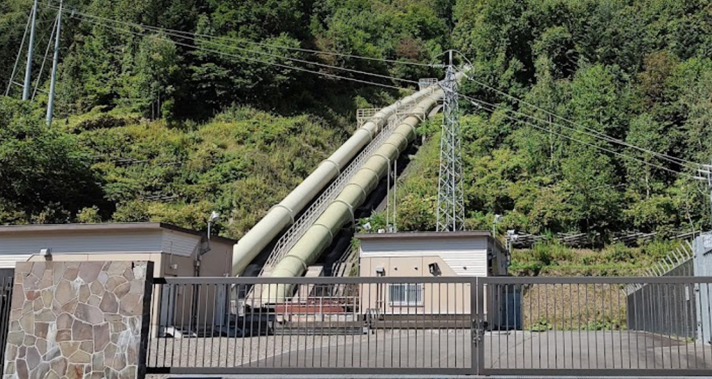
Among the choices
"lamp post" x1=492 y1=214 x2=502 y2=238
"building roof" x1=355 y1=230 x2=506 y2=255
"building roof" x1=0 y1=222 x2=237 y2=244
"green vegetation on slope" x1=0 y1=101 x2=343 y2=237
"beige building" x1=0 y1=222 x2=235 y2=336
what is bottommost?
"beige building" x1=0 y1=222 x2=235 y2=336

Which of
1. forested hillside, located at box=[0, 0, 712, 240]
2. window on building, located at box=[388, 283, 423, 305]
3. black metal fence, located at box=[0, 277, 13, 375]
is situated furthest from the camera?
forested hillside, located at box=[0, 0, 712, 240]

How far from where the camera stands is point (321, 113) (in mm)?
54219

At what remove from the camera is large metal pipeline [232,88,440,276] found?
101 ft

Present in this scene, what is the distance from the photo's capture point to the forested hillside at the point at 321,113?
36.0m

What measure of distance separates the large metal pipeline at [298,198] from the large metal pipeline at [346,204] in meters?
1.52

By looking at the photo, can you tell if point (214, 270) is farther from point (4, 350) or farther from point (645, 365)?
point (645, 365)

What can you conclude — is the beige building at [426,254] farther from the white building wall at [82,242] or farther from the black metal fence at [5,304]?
the black metal fence at [5,304]

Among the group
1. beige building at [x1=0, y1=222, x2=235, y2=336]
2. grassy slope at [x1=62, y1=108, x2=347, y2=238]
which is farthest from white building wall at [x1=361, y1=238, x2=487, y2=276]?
grassy slope at [x1=62, y1=108, x2=347, y2=238]

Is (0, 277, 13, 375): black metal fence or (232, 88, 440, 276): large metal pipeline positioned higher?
(232, 88, 440, 276): large metal pipeline

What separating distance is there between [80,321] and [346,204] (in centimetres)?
2641

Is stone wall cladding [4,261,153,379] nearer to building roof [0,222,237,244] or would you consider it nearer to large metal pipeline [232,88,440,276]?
building roof [0,222,237,244]

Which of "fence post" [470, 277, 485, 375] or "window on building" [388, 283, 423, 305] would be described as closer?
"fence post" [470, 277, 485, 375]

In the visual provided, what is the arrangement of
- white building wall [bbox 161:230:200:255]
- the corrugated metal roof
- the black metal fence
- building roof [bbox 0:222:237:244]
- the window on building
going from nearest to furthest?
the black metal fence → the window on building → building roof [bbox 0:222:237:244] → white building wall [bbox 161:230:200:255] → the corrugated metal roof

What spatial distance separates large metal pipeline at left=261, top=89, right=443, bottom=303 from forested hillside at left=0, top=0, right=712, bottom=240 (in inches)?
73.5
